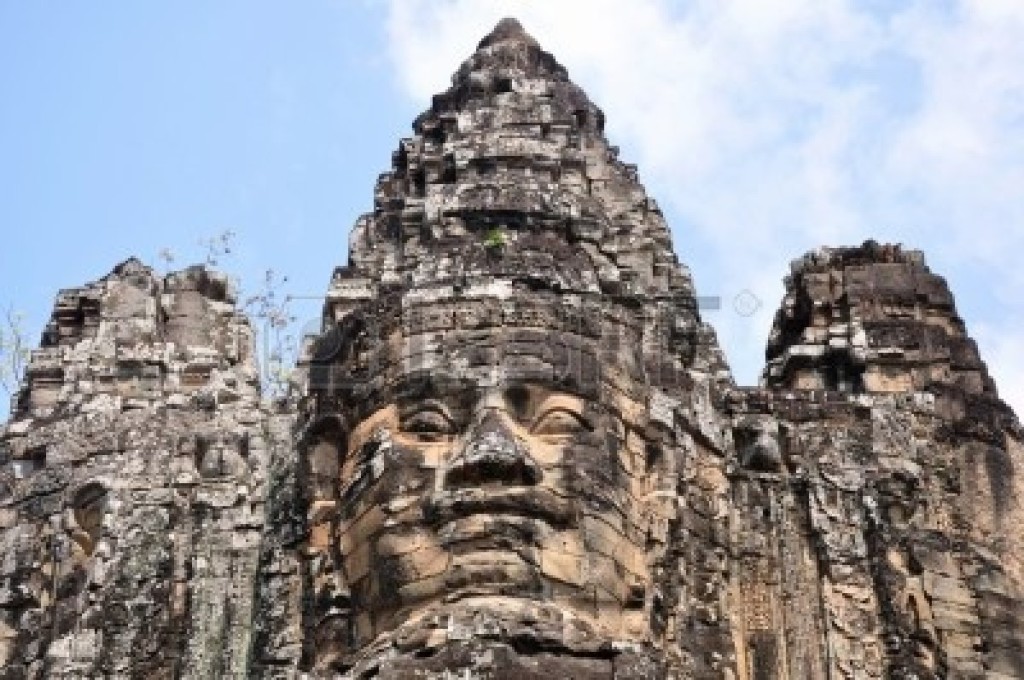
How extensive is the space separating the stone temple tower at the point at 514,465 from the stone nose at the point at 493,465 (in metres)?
0.02

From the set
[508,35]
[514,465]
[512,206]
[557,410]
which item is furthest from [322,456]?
[508,35]

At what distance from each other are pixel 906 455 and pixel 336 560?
4.28m

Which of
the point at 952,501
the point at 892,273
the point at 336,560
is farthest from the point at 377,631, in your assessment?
the point at 892,273

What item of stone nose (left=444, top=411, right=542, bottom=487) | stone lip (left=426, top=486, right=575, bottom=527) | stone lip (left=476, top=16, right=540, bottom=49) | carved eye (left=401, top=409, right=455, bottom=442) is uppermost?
stone lip (left=476, top=16, right=540, bottom=49)

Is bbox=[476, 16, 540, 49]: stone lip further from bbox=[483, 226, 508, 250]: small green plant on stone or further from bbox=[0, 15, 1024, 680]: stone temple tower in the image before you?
bbox=[483, 226, 508, 250]: small green plant on stone

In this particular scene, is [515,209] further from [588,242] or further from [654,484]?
[654,484]

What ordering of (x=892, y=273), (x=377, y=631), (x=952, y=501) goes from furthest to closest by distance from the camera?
(x=892, y=273) < (x=952, y=501) < (x=377, y=631)

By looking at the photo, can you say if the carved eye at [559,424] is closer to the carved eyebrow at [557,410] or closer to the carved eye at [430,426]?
the carved eyebrow at [557,410]

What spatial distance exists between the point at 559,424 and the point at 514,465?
64cm

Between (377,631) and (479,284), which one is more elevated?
(479,284)

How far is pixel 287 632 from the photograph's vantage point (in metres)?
11.6

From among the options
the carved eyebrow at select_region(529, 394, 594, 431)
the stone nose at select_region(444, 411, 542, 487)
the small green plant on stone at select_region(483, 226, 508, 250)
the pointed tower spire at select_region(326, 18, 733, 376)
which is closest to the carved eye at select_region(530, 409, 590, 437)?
the carved eyebrow at select_region(529, 394, 594, 431)

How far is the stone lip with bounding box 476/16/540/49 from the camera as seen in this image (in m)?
16.5

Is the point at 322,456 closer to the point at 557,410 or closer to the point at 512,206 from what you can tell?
the point at 557,410
